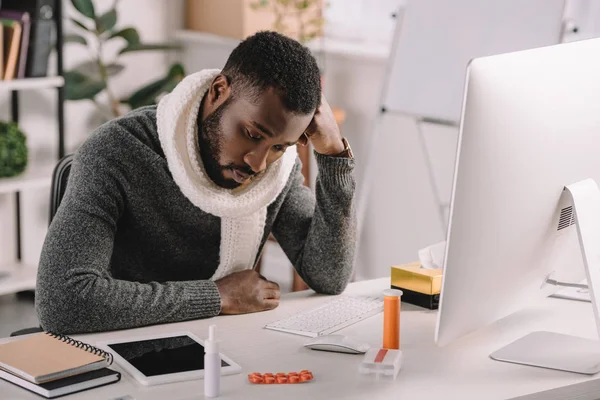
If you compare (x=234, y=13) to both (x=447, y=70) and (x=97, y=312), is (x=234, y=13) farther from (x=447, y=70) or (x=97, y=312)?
(x=97, y=312)

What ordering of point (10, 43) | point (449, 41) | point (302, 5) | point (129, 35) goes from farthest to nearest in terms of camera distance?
point (129, 35) < point (302, 5) < point (10, 43) < point (449, 41)

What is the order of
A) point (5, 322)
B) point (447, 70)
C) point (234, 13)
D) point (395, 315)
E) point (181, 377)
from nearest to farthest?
point (181, 377) → point (395, 315) → point (447, 70) → point (5, 322) → point (234, 13)

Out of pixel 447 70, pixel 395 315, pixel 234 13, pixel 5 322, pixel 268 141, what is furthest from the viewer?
pixel 234 13

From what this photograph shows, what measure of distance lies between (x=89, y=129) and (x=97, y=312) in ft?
8.53

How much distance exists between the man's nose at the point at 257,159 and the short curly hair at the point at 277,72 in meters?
0.09

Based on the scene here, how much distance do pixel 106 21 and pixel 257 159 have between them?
2325 millimetres

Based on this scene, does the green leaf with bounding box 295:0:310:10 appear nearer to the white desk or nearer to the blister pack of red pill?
the white desk

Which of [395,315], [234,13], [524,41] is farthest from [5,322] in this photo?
[395,315]

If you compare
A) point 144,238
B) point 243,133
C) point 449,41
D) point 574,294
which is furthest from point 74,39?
point 574,294

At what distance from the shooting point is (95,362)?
1354mm

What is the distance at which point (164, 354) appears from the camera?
144 centimetres

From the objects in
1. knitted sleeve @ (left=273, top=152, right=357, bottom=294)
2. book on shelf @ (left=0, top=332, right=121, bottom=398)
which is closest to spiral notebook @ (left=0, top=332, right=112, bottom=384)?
book on shelf @ (left=0, top=332, right=121, bottom=398)

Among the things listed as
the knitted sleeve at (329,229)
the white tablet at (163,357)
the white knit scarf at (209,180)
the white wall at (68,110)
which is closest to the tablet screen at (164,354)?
the white tablet at (163,357)

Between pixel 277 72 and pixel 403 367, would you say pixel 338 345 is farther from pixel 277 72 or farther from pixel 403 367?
pixel 277 72
